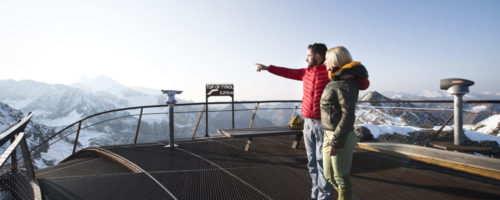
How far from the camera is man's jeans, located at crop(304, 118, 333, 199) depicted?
6.60 ft

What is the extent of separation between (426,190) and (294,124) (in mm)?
2170

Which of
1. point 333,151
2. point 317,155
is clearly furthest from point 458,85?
point 333,151

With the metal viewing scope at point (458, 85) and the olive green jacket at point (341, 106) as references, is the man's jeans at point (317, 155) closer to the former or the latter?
the olive green jacket at point (341, 106)

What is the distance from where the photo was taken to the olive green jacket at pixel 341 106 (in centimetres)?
157

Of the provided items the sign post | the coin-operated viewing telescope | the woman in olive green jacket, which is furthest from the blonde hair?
the sign post

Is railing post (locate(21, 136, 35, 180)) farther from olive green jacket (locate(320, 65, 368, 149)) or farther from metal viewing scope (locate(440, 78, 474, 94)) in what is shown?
metal viewing scope (locate(440, 78, 474, 94))

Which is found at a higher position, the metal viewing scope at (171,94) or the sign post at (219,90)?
the sign post at (219,90)

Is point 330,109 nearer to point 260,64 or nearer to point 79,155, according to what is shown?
point 260,64

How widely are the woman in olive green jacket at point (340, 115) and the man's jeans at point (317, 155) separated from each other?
0.91 feet

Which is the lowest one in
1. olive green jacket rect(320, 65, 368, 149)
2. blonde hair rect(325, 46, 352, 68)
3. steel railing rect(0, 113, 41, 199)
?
steel railing rect(0, 113, 41, 199)

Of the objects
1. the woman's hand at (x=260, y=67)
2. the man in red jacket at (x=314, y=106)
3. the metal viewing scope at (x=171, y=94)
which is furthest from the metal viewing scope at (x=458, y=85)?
the metal viewing scope at (x=171, y=94)

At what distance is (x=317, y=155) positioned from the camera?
208 cm

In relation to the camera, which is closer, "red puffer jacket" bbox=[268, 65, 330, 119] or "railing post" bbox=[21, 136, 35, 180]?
"red puffer jacket" bbox=[268, 65, 330, 119]

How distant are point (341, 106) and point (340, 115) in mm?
111
